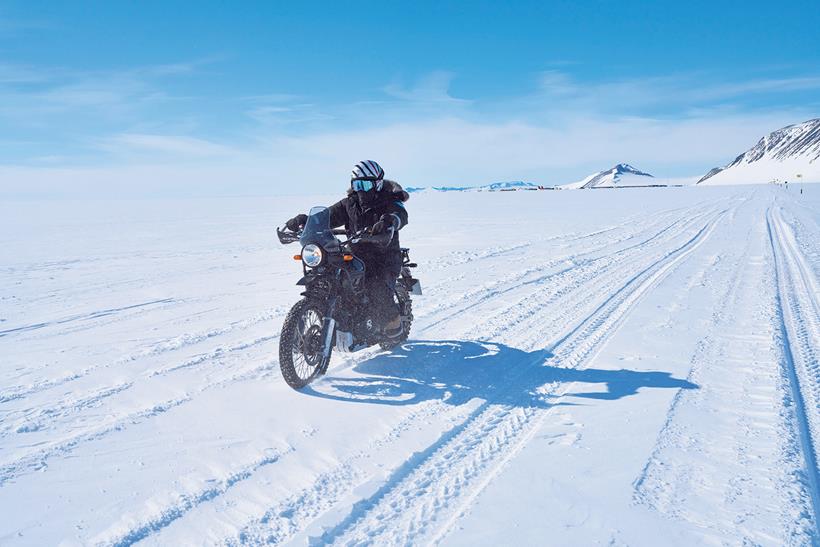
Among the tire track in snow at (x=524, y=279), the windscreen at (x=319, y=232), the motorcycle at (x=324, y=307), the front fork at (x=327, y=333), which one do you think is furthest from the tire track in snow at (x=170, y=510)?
the tire track in snow at (x=524, y=279)

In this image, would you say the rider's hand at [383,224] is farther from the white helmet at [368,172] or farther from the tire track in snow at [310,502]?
the tire track in snow at [310,502]

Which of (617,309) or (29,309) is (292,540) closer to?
(617,309)

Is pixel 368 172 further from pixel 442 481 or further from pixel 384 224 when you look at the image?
pixel 442 481

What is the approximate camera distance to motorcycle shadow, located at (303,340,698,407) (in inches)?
183

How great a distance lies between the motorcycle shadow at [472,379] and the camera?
4.66 meters

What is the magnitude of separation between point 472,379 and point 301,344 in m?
1.52

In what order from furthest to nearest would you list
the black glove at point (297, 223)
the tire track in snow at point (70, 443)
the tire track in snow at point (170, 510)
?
the black glove at point (297, 223), the tire track in snow at point (70, 443), the tire track in snow at point (170, 510)

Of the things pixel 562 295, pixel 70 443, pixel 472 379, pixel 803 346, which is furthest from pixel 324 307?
pixel 803 346

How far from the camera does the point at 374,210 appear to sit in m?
5.95

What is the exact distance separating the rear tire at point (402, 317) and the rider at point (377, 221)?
172mm

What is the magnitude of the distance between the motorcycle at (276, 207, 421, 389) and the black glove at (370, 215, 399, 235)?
6 centimetres

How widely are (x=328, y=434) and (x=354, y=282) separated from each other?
1681mm

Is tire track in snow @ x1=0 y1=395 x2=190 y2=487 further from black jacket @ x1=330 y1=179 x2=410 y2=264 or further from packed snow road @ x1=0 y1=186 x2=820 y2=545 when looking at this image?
black jacket @ x1=330 y1=179 x2=410 y2=264

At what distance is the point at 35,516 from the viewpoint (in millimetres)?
2994
